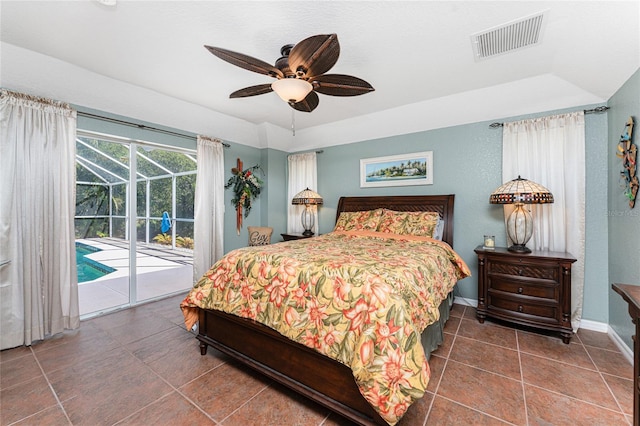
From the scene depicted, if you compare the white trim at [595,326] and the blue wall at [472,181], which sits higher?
the blue wall at [472,181]

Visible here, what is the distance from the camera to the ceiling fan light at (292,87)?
1.99 m

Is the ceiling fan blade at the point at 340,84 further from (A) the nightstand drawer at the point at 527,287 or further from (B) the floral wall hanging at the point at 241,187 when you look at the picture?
(B) the floral wall hanging at the point at 241,187

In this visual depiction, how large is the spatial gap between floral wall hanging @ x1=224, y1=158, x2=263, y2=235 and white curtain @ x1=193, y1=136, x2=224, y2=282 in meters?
0.31

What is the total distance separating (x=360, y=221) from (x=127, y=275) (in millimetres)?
3527

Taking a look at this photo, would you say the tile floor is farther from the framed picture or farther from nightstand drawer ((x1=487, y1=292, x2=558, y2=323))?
the framed picture

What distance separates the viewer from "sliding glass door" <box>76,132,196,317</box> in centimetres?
323

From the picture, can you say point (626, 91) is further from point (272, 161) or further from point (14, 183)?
point (14, 183)

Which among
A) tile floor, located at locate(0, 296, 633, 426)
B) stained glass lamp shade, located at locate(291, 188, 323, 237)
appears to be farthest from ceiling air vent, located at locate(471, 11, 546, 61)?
stained glass lamp shade, located at locate(291, 188, 323, 237)

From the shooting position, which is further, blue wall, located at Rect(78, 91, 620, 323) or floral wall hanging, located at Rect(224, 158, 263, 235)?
floral wall hanging, located at Rect(224, 158, 263, 235)

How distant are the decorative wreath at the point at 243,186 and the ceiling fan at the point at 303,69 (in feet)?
7.33

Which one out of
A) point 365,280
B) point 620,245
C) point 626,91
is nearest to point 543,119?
point 626,91

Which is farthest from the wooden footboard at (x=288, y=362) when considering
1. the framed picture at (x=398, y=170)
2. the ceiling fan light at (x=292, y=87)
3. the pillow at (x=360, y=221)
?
the framed picture at (x=398, y=170)

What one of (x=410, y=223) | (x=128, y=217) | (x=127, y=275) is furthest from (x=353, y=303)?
(x=127, y=275)

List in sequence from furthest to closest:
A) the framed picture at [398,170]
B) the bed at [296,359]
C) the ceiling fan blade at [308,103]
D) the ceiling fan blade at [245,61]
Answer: the framed picture at [398,170] → the ceiling fan blade at [308,103] → the ceiling fan blade at [245,61] → the bed at [296,359]
